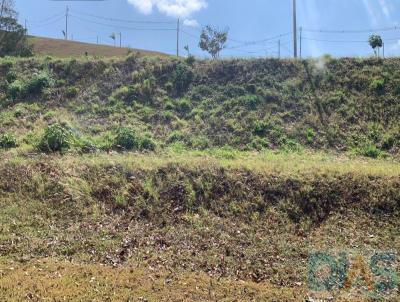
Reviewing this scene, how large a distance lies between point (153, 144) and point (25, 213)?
6256 mm

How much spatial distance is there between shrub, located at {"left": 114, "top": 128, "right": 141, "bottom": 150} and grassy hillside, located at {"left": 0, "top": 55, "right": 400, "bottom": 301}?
0.18 ft

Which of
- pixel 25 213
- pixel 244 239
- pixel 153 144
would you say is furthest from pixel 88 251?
pixel 153 144

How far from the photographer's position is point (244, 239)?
8.64 meters

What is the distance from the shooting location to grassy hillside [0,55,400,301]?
7473 millimetres

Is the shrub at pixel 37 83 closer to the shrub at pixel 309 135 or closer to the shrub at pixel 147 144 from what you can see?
the shrub at pixel 147 144

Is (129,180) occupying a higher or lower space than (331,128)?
lower

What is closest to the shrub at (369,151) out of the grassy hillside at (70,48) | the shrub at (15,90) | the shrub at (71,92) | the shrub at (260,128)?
the shrub at (260,128)

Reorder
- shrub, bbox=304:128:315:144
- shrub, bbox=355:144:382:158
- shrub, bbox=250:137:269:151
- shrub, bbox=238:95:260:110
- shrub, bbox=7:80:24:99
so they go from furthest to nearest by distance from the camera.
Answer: shrub, bbox=7:80:24:99 → shrub, bbox=238:95:260:110 → shrub, bbox=304:128:315:144 → shrub, bbox=250:137:269:151 → shrub, bbox=355:144:382:158

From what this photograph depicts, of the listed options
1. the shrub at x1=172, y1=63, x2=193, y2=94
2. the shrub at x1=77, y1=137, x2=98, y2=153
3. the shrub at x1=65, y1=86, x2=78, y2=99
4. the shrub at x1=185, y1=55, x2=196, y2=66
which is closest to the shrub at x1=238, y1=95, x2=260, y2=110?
the shrub at x1=172, y1=63, x2=193, y2=94

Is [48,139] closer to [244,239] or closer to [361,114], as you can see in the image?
[244,239]

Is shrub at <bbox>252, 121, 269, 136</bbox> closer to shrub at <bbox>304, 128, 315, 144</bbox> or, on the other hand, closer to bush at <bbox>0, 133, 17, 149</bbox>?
shrub at <bbox>304, 128, 315, 144</bbox>

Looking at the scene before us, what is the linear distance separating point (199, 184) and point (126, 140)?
17.5ft

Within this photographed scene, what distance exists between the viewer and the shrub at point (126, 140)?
48.6 feet

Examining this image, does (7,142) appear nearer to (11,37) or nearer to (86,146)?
(86,146)
